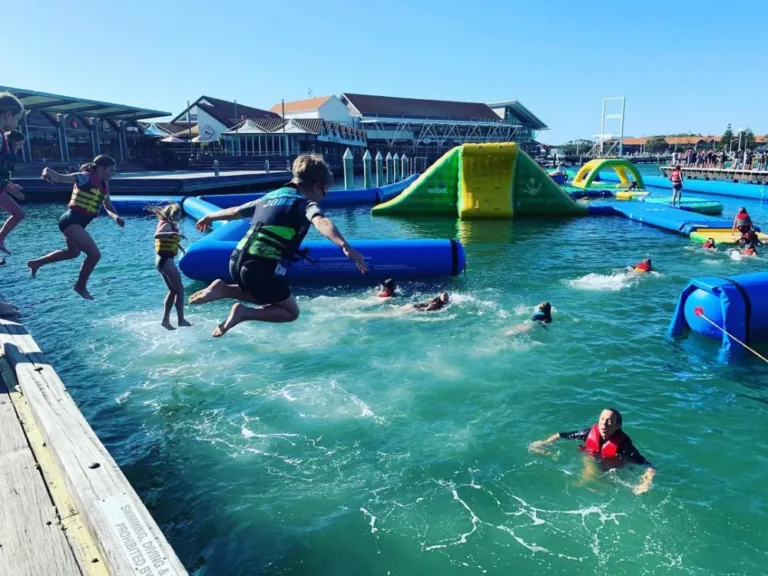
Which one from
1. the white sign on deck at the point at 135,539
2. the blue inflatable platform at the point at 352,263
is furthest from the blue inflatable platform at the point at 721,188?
the white sign on deck at the point at 135,539

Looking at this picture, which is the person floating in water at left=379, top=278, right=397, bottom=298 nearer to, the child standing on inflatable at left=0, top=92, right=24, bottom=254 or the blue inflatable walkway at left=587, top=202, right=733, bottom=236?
the child standing on inflatable at left=0, top=92, right=24, bottom=254

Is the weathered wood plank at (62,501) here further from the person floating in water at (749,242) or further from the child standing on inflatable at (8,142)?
the person floating in water at (749,242)

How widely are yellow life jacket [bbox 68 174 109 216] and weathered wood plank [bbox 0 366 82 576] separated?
3626mm

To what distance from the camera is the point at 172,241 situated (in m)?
6.64

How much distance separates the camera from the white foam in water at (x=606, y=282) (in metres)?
11.9

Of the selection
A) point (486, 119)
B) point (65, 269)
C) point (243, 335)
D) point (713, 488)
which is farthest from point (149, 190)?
point (486, 119)

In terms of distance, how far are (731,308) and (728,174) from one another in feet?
134

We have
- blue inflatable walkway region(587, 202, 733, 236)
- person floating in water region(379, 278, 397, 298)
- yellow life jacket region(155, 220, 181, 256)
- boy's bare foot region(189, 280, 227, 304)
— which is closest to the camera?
boy's bare foot region(189, 280, 227, 304)

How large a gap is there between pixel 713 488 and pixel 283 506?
3841mm

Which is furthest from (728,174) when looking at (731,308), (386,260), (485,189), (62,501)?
(62,501)

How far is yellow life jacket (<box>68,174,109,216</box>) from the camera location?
6.87m

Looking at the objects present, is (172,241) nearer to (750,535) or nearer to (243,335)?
(243,335)

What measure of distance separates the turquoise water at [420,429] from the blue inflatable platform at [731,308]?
0.89 ft

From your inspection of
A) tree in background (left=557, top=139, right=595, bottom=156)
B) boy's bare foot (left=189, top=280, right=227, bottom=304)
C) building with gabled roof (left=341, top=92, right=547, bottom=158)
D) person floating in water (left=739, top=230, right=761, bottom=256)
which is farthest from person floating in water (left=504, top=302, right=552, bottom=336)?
tree in background (left=557, top=139, right=595, bottom=156)
